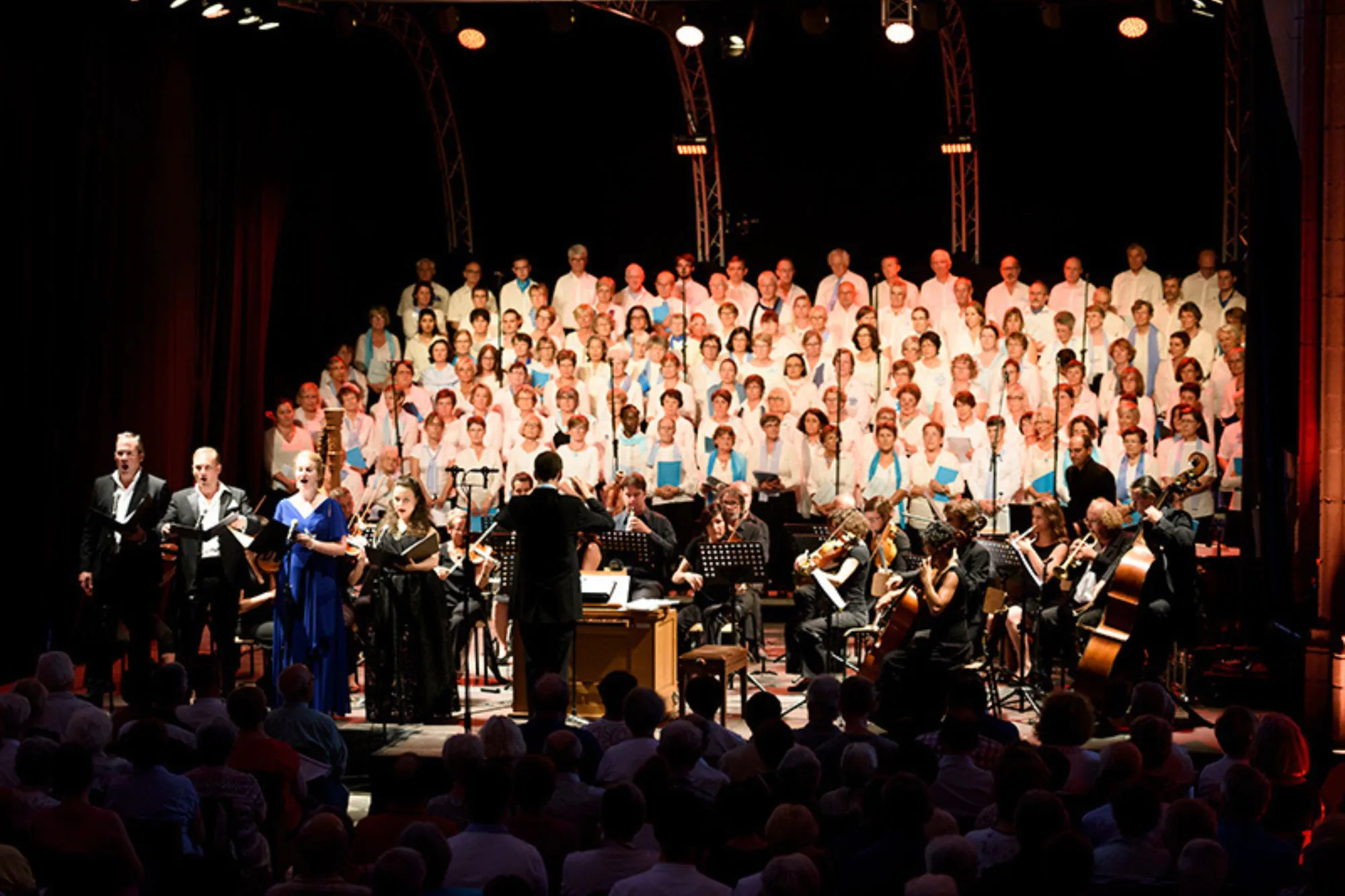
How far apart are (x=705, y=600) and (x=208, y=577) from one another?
355cm

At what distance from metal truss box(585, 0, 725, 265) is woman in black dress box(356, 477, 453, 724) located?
27.1 feet

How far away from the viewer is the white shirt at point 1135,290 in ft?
47.7

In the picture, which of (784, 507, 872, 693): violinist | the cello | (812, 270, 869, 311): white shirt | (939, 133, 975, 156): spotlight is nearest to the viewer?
the cello

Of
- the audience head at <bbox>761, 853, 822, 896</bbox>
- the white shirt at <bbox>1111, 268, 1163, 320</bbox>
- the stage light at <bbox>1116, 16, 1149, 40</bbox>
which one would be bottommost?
the audience head at <bbox>761, 853, 822, 896</bbox>

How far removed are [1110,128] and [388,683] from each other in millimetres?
10917

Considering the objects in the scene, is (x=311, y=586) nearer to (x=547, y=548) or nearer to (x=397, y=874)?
(x=547, y=548)

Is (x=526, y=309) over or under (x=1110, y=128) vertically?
under

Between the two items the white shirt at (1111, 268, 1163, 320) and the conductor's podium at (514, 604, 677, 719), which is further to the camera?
the white shirt at (1111, 268, 1163, 320)

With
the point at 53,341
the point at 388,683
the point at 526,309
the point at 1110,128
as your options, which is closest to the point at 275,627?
the point at 388,683

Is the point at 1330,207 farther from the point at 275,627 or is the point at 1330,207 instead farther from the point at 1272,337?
the point at 275,627

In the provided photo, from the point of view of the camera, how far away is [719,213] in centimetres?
1712

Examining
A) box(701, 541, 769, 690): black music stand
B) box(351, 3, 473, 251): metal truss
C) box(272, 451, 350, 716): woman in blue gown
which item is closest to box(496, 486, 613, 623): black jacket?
box(272, 451, 350, 716): woman in blue gown

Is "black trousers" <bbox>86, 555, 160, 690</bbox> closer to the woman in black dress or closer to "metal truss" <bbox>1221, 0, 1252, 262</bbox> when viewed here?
the woman in black dress

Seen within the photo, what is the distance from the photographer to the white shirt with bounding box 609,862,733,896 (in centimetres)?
380
